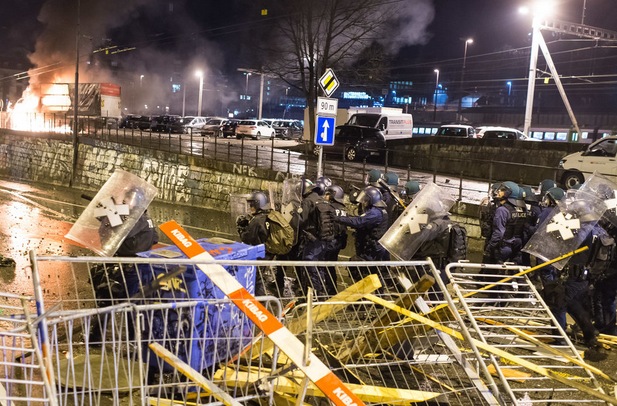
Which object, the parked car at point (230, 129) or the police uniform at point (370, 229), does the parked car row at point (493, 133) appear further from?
the police uniform at point (370, 229)

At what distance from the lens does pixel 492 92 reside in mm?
70125

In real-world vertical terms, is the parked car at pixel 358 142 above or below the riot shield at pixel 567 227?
above

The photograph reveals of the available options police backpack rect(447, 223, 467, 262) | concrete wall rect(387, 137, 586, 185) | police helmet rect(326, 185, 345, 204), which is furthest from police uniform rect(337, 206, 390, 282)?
concrete wall rect(387, 137, 586, 185)

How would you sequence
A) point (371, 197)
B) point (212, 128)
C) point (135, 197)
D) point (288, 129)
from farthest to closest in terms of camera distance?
1. point (288, 129)
2. point (212, 128)
3. point (371, 197)
4. point (135, 197)

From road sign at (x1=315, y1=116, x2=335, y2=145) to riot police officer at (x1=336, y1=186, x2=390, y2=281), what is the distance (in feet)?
9.40

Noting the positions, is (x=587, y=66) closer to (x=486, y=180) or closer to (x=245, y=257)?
(x=486, y=180)

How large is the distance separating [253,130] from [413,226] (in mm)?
32210

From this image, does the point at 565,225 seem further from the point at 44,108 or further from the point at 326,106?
the point at 44,108

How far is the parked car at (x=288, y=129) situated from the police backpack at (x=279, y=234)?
33.0 metres

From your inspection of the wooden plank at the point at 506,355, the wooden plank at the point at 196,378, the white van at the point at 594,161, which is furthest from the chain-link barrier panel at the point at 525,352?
the white van at the point at 594,161

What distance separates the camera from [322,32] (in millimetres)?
27812

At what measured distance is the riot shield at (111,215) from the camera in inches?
197

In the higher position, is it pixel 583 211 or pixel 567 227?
pixel 583 211

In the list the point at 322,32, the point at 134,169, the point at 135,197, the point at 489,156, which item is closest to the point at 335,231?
the point at 135,197
